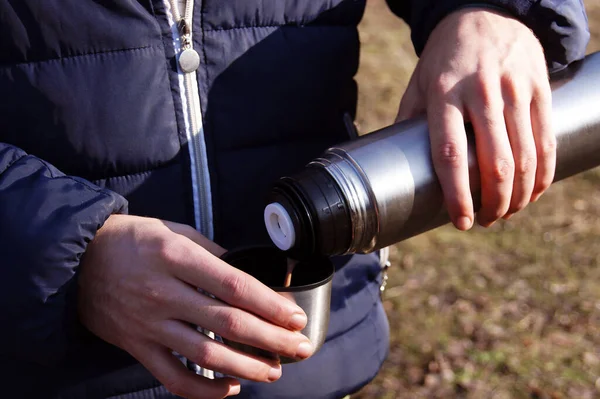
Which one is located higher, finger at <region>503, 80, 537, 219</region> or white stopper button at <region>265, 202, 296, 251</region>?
finger at <region>503, 80, 537, 219</region>

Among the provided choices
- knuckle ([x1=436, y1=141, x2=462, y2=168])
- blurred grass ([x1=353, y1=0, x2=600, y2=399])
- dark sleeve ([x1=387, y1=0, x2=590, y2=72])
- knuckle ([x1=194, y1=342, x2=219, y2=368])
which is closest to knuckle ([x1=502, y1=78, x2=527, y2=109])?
knuckle ([x1=436, y1=141, x2=462, y2=168])

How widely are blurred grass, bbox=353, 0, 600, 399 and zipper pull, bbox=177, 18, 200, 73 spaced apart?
2023 mm

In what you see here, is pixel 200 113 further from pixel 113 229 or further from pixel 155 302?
pixel 155 302

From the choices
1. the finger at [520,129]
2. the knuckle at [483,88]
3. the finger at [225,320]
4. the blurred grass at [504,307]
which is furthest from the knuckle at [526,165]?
the blurred grass at [504,307]

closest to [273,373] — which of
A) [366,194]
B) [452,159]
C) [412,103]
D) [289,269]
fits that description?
[289,269]

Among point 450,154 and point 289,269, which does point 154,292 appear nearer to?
point 289,269

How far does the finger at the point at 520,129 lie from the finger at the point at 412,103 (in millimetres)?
189

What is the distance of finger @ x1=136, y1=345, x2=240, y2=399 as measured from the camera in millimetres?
1153

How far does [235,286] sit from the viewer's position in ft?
3.50

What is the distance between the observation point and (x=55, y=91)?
49.4 inches

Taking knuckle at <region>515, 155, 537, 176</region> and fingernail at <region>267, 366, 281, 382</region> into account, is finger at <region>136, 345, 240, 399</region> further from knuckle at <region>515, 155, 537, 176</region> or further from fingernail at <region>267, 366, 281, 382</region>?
knuckle at <region>515, 155, 537, 176</region>

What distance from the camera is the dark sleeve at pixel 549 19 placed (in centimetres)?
131

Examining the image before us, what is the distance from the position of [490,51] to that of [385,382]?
6.85 feet

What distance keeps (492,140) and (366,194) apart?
212mm
